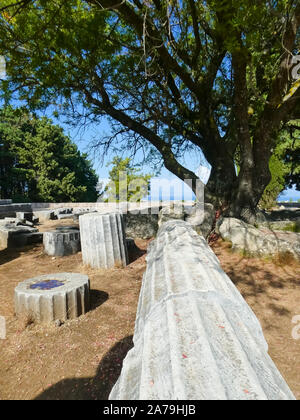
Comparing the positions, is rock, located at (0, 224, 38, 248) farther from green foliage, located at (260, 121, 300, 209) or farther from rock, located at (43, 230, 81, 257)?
green foliage, located at (260, 121, 300, 209)

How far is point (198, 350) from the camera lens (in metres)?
1.07

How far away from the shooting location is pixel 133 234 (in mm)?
8383

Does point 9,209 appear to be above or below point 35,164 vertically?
below

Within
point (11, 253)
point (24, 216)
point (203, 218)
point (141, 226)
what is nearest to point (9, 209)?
point (24, 216)

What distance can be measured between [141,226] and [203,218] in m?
2.19

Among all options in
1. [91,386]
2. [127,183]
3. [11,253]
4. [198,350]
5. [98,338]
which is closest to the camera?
[198,350]

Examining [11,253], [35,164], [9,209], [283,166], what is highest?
[35,164]

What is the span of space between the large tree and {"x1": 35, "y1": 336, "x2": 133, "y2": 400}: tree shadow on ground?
5.39m

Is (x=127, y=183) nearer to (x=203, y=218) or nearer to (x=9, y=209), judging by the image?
(x=9, y=209)

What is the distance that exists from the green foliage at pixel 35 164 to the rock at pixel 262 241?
1132 inches

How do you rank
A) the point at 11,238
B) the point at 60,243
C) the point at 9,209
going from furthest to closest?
the point at 9,209 < the point at 11,238 < the point at 60,243

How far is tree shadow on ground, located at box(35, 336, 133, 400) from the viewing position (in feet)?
6.64

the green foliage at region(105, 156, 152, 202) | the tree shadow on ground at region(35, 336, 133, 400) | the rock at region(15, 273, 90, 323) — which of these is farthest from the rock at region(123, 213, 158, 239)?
the green foliage at region(105, 156, 152, 202)

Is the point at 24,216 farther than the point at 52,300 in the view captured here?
Yes
